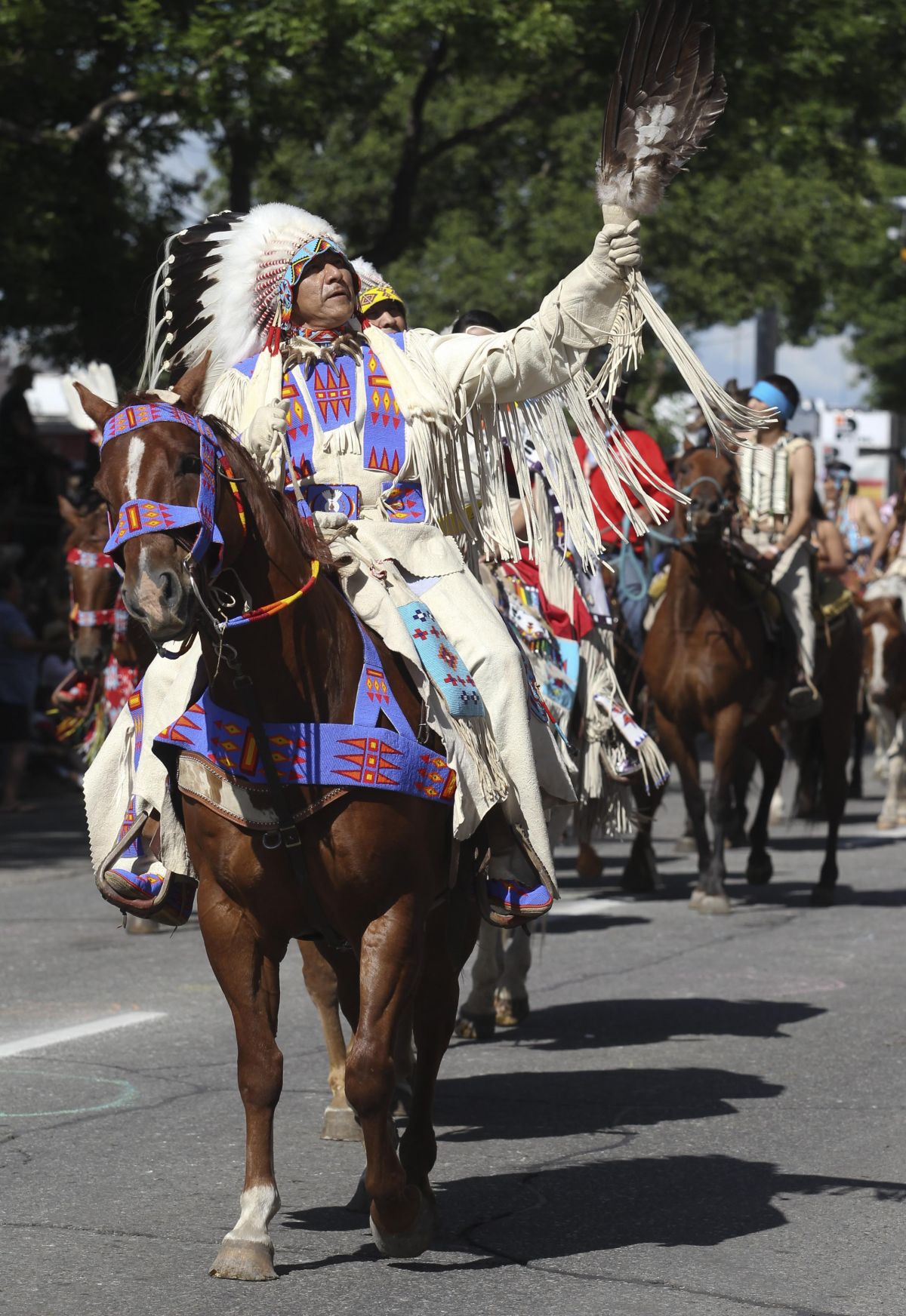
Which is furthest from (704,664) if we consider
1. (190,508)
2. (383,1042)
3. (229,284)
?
(190,508)

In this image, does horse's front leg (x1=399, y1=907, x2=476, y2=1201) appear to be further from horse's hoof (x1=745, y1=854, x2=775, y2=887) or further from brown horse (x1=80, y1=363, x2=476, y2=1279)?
horse's hoof (x1=745, y1=854, x2=775, y2=887)

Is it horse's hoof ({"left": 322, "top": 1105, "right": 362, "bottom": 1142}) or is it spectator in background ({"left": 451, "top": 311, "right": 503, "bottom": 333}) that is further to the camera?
spectator in background ({"left": 451, "top": 311, "right": 503, "bottom": 333})

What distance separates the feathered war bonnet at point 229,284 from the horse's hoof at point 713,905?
6.24m

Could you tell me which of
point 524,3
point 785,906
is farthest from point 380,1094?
point 524,3

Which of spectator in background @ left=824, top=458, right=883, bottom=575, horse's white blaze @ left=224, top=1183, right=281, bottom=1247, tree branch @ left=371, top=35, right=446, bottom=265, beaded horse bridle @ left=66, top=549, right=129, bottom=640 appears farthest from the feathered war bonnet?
tree branch @ left=371, top=35, right=446, bottom=265

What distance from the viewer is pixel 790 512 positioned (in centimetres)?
1263

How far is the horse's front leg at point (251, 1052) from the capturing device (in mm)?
4914

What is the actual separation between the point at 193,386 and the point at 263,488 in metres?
0.30

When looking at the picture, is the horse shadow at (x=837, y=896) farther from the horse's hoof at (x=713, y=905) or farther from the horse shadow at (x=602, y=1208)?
the horse shadow at (x=602, y=1208)

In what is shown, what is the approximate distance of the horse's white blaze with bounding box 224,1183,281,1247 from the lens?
496 cm

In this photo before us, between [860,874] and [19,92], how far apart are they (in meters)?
11.1

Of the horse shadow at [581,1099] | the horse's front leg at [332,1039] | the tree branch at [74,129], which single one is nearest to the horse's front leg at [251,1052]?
the horse's front leg at [332,1039]

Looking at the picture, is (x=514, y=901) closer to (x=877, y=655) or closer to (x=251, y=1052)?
(x=251, y=1052)

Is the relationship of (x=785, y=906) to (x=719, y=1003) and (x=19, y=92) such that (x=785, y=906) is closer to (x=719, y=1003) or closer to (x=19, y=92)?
(x=719, y=1003)
